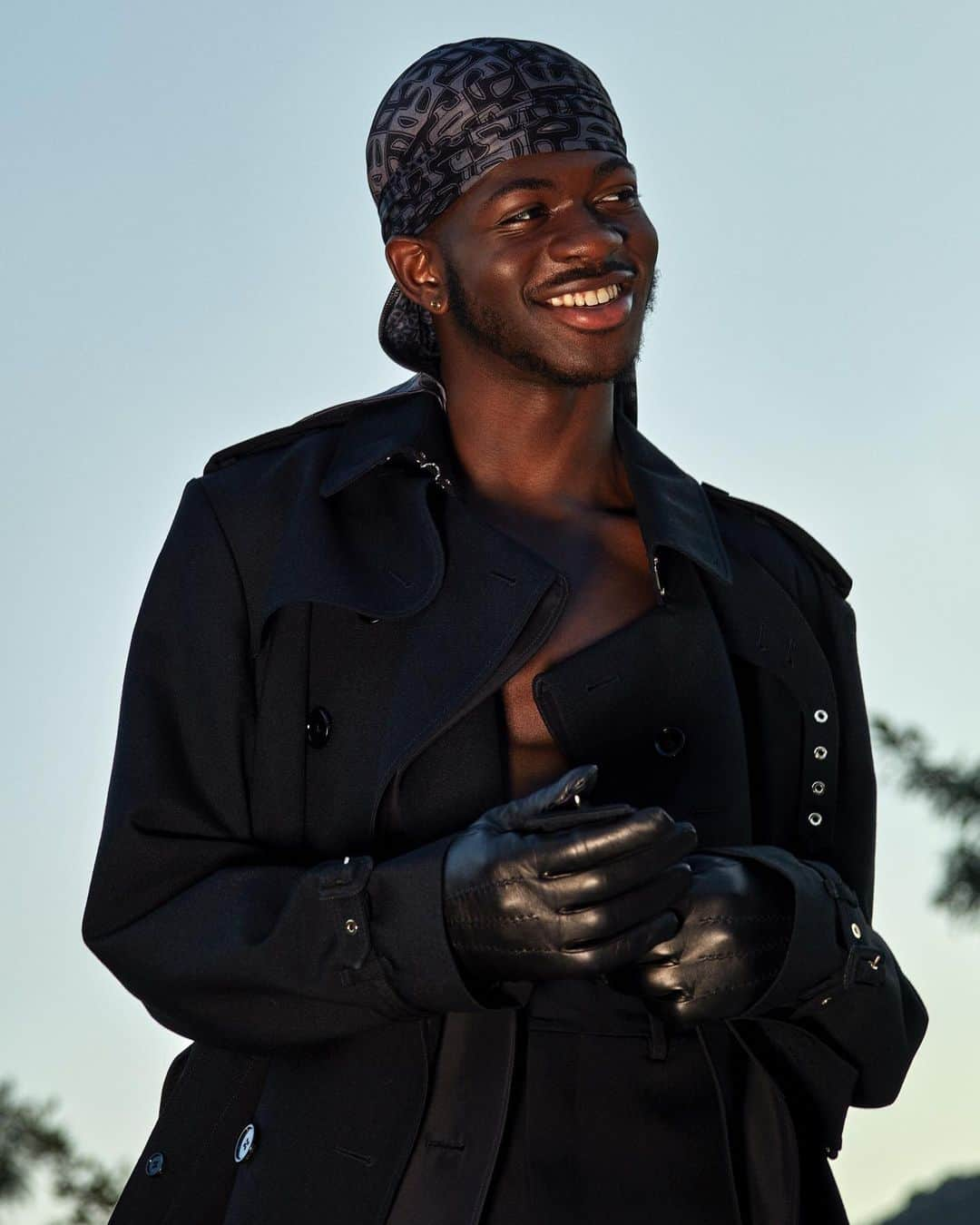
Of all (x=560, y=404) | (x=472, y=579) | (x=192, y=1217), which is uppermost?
(x=560, y=404)

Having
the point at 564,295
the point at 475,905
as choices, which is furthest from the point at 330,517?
the point at 475,905

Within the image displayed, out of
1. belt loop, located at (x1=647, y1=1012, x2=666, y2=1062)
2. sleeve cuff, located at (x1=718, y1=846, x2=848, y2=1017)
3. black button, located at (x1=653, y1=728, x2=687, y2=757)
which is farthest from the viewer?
black button, located at (x1=653, y1=728, x2=687, y2=757)

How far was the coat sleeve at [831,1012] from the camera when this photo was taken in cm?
373

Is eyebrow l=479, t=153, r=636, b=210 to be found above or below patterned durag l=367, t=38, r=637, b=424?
below

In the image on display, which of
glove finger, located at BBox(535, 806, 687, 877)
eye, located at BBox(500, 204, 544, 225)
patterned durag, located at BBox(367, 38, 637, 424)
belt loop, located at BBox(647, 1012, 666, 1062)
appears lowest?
belt loop, located at BBox(647, 1012, 666, 1062)

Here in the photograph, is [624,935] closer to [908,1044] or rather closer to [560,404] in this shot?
[908,1044]

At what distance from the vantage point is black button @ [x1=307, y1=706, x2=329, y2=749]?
401 cm

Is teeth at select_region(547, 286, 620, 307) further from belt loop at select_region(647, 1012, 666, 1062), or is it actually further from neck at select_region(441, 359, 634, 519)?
belt loop at select_region(647, 1012, 666, 1062)

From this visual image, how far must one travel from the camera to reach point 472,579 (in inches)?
160

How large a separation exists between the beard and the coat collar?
19cm

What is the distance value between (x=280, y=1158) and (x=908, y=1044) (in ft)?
3.64

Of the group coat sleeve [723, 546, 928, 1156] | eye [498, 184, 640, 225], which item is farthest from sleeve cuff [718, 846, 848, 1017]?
eye [498, 184, 640, 225]

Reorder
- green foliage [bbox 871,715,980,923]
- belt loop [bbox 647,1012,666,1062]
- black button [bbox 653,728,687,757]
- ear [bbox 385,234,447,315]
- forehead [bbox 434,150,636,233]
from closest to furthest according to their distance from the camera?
belt loop [bbox 647,1012,666,1062] < black button [bbox 653,728,687,757] < forehead [bbox 434,150,636,233] < ear [bbox 385,234,447,315] < green foliage [bbox 871,715,980,923]

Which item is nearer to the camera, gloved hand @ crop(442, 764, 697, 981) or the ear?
gloved hand @ crop(442, 764, 697, 981)
